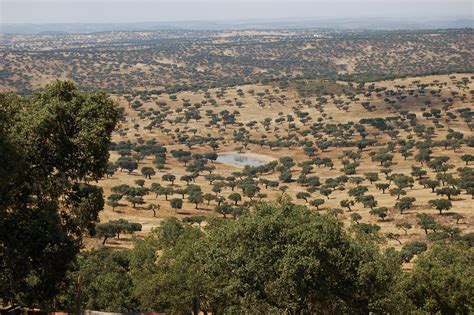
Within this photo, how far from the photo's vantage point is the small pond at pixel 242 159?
5344 inches

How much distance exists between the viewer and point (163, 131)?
6393 inches

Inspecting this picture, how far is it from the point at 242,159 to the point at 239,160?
981mm

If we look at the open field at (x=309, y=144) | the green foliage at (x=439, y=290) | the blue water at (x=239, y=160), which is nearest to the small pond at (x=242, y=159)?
the blue water at (x=239, y=160)

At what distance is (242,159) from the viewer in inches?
5482

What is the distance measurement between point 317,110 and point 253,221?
16052cm

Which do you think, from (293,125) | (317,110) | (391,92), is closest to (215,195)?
(293,125)

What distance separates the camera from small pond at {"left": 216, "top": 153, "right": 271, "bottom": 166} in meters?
136

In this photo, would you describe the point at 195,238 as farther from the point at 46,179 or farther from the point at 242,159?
the point at 242,159

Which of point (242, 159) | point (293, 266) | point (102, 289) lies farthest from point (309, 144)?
point (293, 266)

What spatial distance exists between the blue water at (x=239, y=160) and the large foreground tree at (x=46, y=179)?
10925 centimetres

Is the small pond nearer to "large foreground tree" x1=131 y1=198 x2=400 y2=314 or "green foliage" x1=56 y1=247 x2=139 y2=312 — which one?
"green foliage" x1=56 y1=247 x2=139 y2=312

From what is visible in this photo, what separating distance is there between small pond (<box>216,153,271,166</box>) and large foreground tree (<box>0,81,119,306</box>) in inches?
4308

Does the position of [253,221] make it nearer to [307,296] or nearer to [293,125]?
[307,296]

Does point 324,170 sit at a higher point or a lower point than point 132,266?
lower
